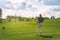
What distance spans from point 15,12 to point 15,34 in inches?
37.8

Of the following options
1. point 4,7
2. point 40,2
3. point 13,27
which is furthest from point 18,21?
point 40,2

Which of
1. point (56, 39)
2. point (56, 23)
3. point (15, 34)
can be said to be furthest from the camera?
point (56, 23)

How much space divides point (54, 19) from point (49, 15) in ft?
1.03

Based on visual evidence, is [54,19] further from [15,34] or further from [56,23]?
[15,34]

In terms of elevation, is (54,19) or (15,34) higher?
(54,19)

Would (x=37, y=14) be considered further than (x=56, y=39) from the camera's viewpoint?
Yes

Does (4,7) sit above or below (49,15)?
above

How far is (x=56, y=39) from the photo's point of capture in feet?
17.4

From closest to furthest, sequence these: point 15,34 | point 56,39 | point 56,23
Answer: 1. point 56,39
2. point 15,34
3. point 56,23

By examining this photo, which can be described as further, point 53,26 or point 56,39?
point 53,26

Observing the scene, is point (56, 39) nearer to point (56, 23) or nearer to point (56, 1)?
point (56, 23)

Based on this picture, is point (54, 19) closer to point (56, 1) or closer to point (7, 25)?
point (56, 1)

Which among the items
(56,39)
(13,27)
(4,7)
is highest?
(4,7)

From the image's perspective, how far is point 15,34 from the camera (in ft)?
19.4
